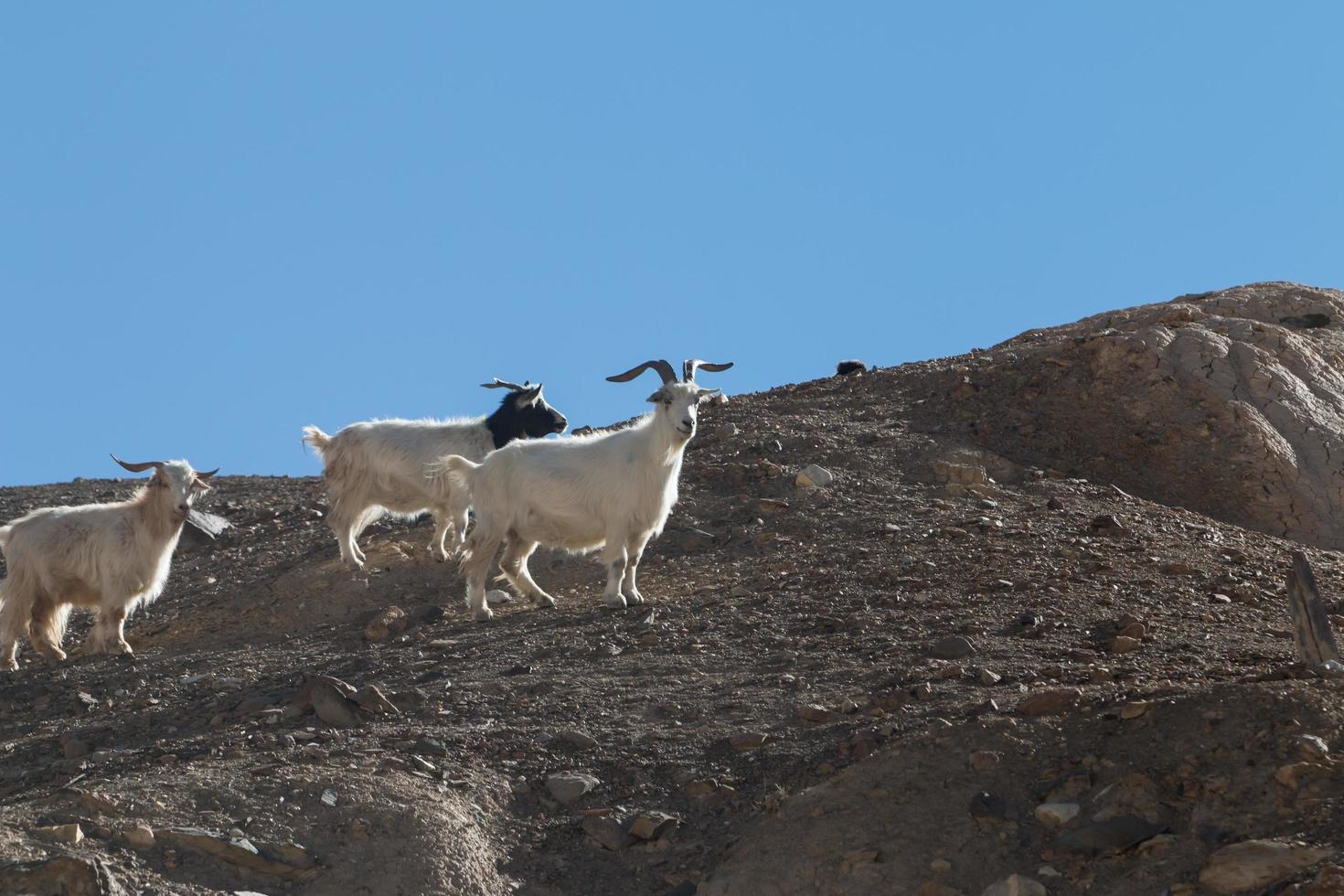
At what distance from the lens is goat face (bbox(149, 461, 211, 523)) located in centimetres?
1159

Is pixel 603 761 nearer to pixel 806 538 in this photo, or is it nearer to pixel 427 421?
pixel 806 538

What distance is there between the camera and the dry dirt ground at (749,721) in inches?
264

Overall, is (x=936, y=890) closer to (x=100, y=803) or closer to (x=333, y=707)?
(x=333, y=707)

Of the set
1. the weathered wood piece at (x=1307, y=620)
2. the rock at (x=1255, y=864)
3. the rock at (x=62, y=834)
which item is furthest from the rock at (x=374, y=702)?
the weathered wood piece at (x=1307, y=620)

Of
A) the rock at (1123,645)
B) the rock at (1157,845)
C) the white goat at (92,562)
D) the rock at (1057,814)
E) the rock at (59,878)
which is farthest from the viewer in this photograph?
the white goat at (92,562)

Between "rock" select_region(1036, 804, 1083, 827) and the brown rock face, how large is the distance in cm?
711

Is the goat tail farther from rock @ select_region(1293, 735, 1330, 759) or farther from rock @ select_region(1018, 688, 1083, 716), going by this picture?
rock @ select_region(1293, 735, 1330, 759)

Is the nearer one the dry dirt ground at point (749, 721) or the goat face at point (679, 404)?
the dry dirt ground at point (749, 721)

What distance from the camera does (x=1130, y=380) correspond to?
14445 mm

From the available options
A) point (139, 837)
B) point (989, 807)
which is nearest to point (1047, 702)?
point (989, 807)

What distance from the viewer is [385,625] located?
10664 millimetres

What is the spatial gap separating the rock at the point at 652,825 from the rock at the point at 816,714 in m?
1.18

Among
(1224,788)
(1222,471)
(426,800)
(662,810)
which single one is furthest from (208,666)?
(1222,471)

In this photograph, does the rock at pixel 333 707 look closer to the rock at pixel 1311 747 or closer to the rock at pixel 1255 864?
the rock at pixel 1255 864
